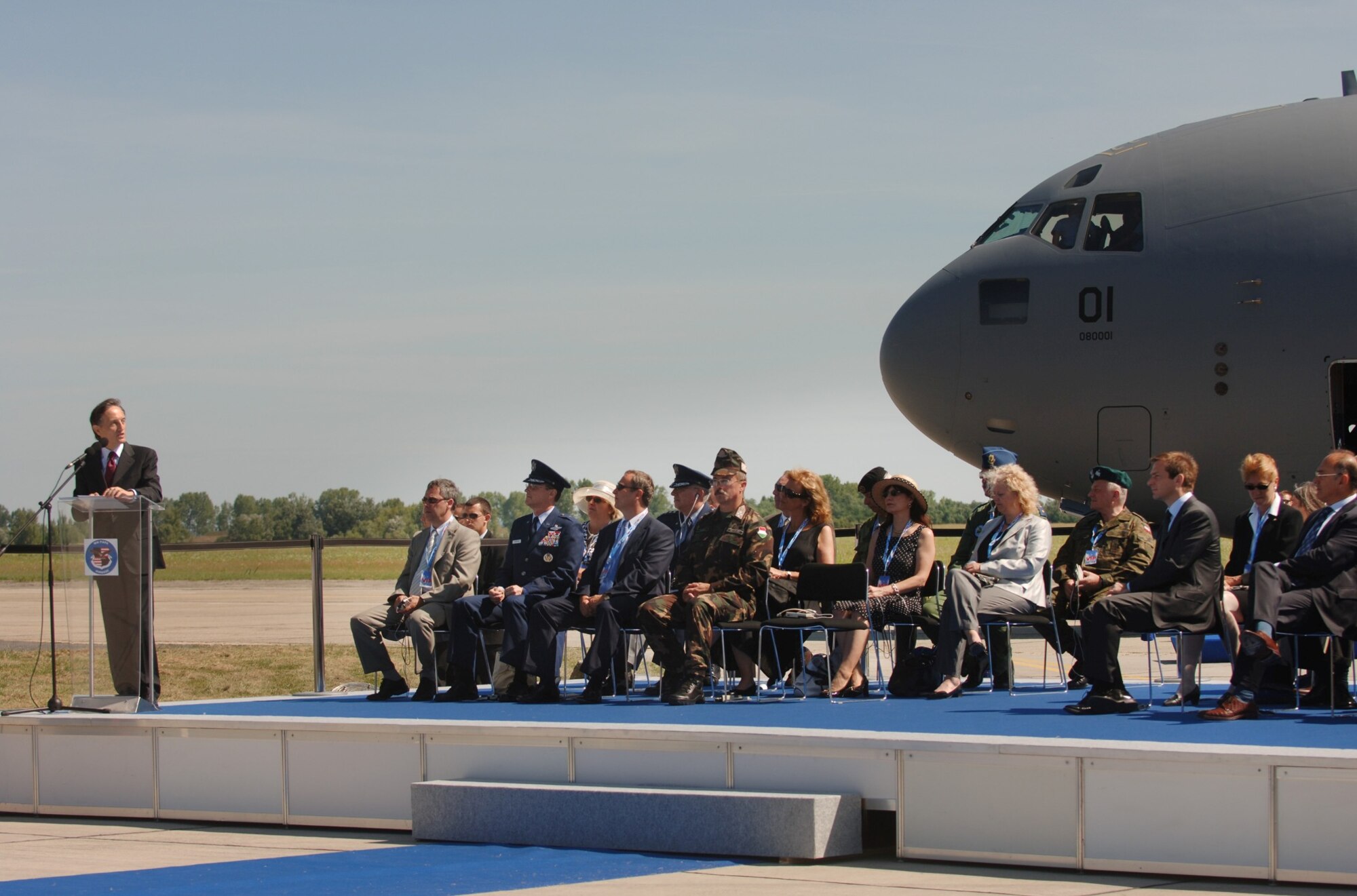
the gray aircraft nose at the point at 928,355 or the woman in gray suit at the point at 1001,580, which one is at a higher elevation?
the gray aircraft nose at the point at 928,355

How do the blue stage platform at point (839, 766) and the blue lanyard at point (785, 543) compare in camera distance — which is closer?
the blue stage platform at point (839, 766)

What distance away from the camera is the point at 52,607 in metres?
8.31

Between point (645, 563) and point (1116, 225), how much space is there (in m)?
5.79

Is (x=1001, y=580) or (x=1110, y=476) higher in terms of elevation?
(x=1110, y=476)

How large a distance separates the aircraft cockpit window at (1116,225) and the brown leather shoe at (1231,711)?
256 inches

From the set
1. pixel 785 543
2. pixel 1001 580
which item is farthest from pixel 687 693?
pixel 1001 580

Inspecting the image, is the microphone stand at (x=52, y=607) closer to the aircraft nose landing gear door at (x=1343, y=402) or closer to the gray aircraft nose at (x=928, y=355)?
the gray aircraft nose at (x=928, y=355)

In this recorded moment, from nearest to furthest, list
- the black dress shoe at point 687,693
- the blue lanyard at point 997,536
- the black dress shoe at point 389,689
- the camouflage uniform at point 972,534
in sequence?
the black dress shoe at point 687,693 < the blue lanyard at point 997,536 < the camouflage uniform at point 972,534 < the black dress shoe at point 389,689

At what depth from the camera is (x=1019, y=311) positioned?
1318cm

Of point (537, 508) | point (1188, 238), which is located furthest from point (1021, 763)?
point (1188, 238)

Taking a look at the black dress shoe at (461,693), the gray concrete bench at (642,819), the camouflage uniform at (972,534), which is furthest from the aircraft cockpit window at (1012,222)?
the gray concrete bench at (642,819)

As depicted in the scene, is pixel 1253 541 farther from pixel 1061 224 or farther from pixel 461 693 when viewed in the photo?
pixel 1061 224

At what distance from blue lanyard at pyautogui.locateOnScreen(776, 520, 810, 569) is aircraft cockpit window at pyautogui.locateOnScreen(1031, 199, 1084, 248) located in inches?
192

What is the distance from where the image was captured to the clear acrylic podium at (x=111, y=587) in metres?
8.28
